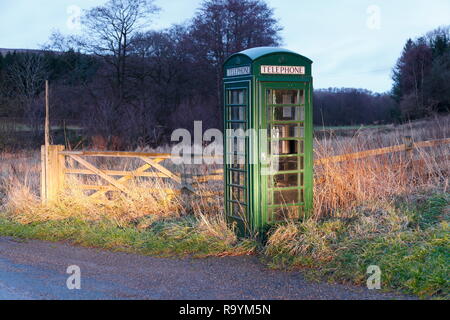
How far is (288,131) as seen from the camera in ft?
26.1

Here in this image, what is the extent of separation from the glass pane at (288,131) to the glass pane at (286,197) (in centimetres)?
82

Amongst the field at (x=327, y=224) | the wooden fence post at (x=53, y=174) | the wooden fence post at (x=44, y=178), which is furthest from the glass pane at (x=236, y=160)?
the wooden fence post at (x=44, y=178)

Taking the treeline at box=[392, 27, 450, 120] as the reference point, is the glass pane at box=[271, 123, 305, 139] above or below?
below

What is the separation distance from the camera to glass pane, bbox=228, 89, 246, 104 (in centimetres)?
791

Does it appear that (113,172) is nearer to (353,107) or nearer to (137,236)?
(137,236)

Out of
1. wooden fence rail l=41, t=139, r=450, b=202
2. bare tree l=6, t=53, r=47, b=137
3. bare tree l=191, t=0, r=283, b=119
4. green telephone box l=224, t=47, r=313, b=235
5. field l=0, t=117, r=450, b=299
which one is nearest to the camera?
field l=0, t=117, r=450, b=299

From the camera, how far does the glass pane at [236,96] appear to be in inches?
311

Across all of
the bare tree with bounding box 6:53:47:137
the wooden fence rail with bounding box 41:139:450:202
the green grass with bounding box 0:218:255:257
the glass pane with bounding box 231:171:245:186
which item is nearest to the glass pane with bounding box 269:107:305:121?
the glass pane with bounding box 231:171:245:186

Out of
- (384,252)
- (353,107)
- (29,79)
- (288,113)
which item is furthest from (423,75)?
(384,252)

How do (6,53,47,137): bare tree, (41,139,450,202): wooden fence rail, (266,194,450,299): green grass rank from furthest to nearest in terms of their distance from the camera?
(6,53,47,137): bare tree < (41,139,450,202): wooden fence rail < (266,194,450,299): green grass

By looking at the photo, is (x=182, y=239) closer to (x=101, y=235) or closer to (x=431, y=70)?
(x=101, y=235)

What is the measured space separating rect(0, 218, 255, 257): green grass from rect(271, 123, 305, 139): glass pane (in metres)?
1.63

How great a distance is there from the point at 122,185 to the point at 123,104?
1013 inches

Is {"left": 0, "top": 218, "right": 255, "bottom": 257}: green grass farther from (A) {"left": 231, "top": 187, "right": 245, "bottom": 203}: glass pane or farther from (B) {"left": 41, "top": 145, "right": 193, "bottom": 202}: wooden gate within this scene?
(B) {"left": 41, "top": 145, "right": 193, "bottom": 202}: wooden gate
